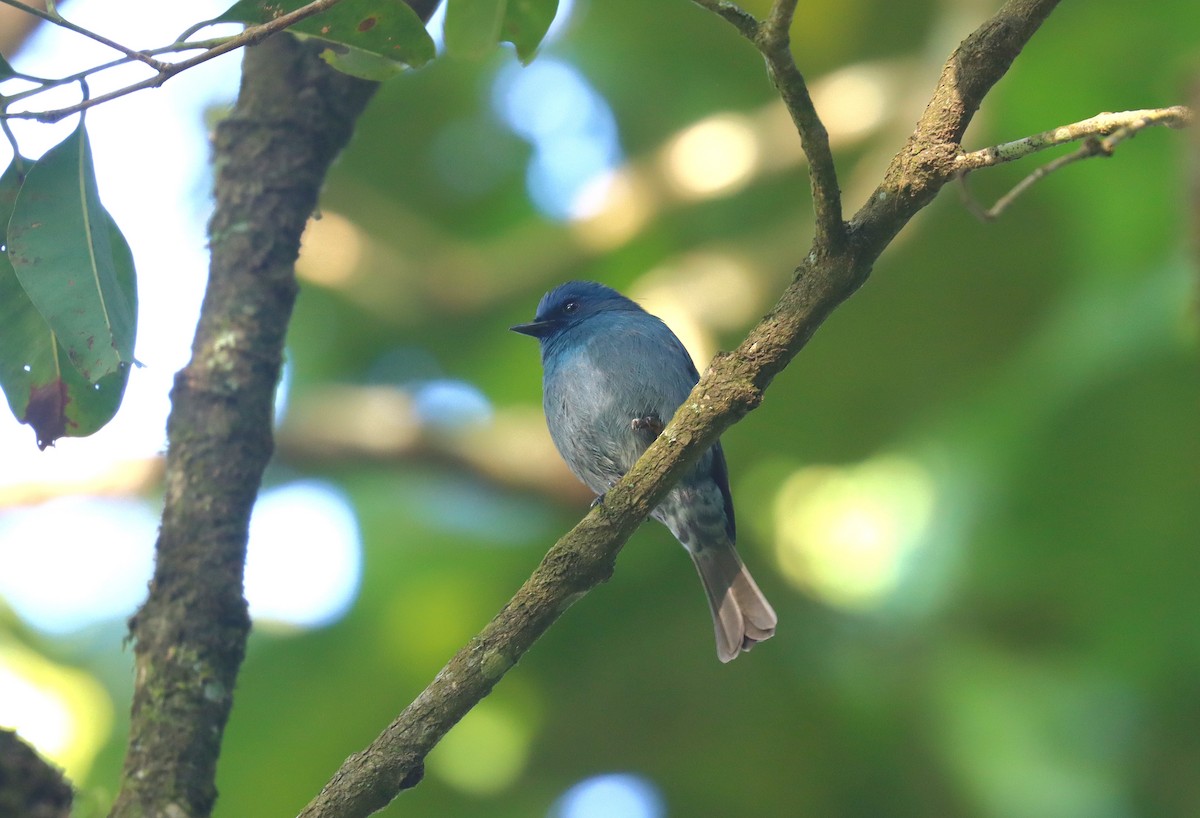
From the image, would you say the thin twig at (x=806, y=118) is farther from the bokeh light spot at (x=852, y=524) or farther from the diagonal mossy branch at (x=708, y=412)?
the bokeh light spot at (x=852, y=524)

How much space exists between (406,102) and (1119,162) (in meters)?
5.70

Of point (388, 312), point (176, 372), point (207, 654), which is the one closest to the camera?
point (207, 654)

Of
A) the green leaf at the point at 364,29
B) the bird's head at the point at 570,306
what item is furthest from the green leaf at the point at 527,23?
the bird's head at the point at 570,306

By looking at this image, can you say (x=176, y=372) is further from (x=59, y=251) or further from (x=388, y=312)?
(x=388, y=312)

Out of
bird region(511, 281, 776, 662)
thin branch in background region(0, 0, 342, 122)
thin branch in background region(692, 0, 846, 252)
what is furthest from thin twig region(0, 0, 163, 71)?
bird region(511, 281, 776, 662)

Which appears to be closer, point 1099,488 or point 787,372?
point 1099,488

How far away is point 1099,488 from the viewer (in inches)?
301

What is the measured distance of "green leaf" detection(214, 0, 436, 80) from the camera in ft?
10.0

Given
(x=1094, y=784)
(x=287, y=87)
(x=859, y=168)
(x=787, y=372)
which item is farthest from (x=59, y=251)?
(x=1094, y=784)

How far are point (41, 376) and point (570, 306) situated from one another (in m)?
3.19

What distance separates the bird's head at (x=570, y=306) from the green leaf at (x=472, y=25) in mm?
2231

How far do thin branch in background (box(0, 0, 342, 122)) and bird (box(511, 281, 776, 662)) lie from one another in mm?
2435

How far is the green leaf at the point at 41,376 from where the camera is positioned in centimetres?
296

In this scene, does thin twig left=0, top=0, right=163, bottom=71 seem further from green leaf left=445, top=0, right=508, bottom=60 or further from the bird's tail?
the bird's tail
